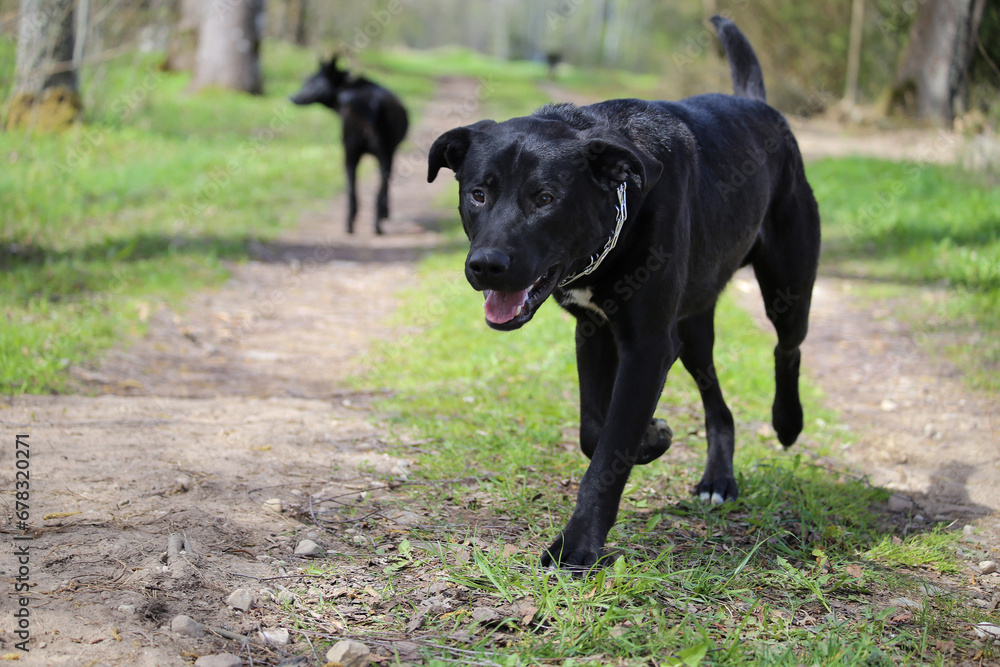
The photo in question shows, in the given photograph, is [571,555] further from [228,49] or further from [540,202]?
[228,49]

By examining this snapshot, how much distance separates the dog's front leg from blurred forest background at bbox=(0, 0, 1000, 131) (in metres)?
7.27

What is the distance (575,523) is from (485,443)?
1238 mm

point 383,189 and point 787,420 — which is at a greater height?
point 383,189

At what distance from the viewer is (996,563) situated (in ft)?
10.5

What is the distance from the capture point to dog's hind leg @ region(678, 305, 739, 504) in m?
3.63

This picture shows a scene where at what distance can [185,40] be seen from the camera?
18438 millimetres

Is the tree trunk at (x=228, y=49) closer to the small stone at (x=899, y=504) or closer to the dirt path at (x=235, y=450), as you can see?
the dirt path at (x=235, y=450)

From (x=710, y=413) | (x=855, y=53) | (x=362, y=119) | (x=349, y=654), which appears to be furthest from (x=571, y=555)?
(x=855, y=53)

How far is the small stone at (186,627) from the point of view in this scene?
2.31m

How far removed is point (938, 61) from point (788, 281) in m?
12.0

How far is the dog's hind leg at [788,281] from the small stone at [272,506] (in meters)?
2.40

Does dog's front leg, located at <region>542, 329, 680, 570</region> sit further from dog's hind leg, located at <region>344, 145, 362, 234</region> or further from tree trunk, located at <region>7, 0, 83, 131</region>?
tree trunk, located at <region>7, 0, 83, 131</region>

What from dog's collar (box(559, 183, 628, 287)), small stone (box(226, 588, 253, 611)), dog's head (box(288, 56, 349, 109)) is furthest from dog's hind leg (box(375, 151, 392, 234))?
small stone (box(226, 588, 253, 611))

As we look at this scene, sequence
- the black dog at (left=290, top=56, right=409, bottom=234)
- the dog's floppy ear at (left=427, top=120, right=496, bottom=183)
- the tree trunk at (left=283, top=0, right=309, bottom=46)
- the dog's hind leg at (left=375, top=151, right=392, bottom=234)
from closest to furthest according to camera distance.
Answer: the dog's floppy ear at (left=427, top=120, right=496, bottom=183), the black dog at (left=290, top=56, right=409, bottom=234), the dog's hind leg at (left=375, top=151, right=392, bottom=234), the tree trunk at (left=283, top=0, right=309, bottom=46)
